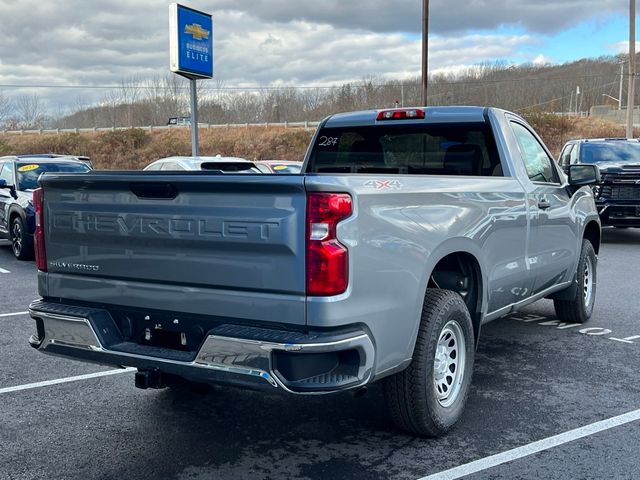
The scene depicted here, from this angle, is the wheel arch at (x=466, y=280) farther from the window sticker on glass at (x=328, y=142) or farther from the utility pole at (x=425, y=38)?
the utility pole at (x=425, y=38)

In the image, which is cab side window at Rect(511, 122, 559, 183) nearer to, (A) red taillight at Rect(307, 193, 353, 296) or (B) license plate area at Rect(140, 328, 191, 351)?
(A) red taillight at Rect(307, 193, 353, 296)

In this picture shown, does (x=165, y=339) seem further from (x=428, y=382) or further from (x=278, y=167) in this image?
(x=278, y=167)

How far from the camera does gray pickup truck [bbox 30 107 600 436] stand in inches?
119

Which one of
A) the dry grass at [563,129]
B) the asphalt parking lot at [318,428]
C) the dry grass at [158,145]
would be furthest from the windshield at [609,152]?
the dry grass at [158,145]

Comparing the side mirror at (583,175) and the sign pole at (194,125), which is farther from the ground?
the sign pole at (194,125)

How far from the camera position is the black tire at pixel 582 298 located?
6388mm

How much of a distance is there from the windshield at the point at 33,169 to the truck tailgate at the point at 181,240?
8.33m

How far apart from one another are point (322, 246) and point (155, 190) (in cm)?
97

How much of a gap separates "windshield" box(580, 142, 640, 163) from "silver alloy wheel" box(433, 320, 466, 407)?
10.0 meters

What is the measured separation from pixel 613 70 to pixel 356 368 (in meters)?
113

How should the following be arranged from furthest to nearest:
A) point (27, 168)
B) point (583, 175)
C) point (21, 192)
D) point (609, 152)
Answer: point (609, 152) < point (27, 168) < point (21, 192) < point (583, 175)

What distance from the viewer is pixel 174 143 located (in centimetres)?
6106

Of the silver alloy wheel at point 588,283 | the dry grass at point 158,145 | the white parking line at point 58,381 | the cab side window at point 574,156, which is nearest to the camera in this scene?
the white parking line at point 58,381

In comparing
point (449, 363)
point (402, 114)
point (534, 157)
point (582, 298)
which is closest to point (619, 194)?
point (582, 298)
